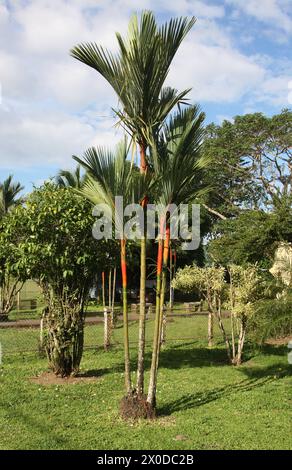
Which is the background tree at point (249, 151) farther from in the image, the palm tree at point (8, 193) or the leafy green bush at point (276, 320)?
the leafy green bush at point (276, 320)

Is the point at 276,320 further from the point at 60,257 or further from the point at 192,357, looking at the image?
the point at 192,357

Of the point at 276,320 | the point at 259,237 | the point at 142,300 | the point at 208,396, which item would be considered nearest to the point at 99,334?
the point at 259,237

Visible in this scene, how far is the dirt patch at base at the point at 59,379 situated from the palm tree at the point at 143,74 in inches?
93.2

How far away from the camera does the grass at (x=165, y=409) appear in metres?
4.74

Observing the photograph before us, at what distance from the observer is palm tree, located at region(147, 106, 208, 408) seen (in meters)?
5.39

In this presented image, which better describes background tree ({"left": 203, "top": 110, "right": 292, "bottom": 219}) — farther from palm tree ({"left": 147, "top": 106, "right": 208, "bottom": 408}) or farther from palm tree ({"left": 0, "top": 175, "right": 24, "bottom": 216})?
palm tree ({"left": 147, "top": 106, "right": 208, "bottom": 408})

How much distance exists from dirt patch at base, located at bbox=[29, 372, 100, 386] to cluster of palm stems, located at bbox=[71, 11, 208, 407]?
7.39 ft

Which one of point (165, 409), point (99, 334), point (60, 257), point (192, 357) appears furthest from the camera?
point (99, 334)

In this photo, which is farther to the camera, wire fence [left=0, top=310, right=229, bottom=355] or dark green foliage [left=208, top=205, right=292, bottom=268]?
dark green foliage [left=208, top=205, right=292, bottom=268]

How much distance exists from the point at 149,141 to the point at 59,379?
14.0ft

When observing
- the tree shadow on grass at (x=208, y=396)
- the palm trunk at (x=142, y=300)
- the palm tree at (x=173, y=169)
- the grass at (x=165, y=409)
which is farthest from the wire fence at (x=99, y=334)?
the palm tree at (x=173, y=169)

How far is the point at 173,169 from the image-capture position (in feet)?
17.5

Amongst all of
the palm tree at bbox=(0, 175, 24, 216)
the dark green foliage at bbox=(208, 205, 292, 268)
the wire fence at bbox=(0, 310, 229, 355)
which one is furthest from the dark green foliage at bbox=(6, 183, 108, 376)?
the palm tree at bbox=(0, 175, 24, 216)

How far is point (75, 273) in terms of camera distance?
7.44 m
